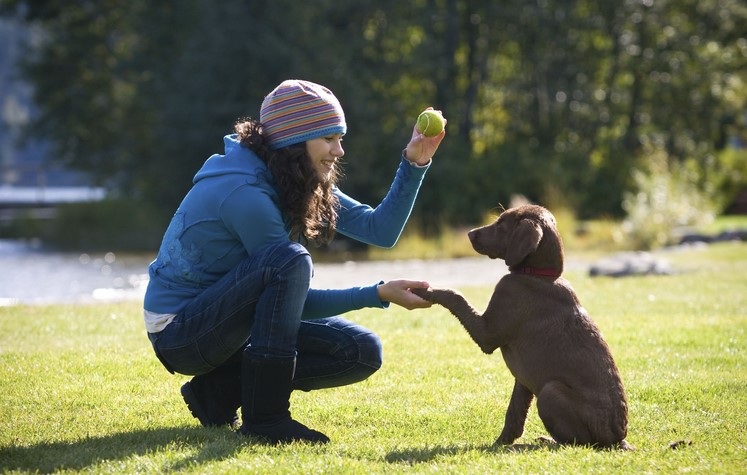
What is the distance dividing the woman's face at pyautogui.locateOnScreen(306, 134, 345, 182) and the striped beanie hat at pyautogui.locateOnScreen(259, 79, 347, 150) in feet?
0.13

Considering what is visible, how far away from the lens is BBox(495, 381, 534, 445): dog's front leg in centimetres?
480

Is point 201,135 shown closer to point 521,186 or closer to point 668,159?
point 521,186

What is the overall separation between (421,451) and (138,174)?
24751 mm

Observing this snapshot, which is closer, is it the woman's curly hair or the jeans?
the jeans

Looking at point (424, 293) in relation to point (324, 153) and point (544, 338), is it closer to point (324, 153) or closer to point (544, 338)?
point (544, 338)

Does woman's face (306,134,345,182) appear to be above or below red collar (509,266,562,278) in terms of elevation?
above

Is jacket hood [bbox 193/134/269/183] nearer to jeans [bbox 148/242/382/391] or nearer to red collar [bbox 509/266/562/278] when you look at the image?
jeans [bbox 148/242/382/391]

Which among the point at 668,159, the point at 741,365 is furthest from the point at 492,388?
the point at 668,159

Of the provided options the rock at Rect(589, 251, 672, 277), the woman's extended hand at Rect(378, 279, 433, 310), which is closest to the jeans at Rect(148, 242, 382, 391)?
the woman's extended hand at Rect(378, 279, 433, 310)

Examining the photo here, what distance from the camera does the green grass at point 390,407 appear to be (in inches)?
170

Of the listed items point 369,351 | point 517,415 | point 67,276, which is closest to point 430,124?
point 369,351

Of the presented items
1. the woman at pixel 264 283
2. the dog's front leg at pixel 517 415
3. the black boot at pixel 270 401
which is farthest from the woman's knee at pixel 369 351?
the dog's front leg at pixel 517 415

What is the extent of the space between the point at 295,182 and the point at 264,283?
539mm

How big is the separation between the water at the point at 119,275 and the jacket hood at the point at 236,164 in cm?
647
